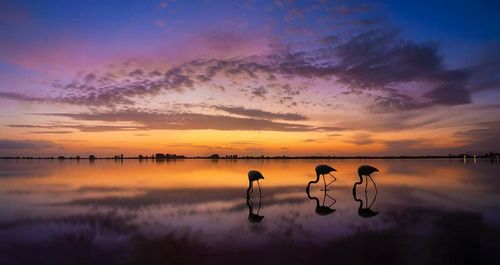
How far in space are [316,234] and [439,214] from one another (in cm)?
497

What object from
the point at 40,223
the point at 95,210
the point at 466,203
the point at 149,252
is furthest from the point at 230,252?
the point at 466,203

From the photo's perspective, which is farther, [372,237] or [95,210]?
[95,210]

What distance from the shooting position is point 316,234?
9.27 meters

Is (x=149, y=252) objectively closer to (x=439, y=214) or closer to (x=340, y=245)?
(x=340, y=245)

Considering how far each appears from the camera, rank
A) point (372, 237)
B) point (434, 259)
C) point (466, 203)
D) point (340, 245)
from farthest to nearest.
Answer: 1. point (466, 203)
2. point (372, 237)
3. point (340, 245)
4. point (434, 259)

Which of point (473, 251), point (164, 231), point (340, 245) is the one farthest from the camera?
point (164, 231)

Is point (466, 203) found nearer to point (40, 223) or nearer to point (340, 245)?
point (340, 245)

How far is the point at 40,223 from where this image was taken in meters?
10.9

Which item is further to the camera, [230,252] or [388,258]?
[230,252]

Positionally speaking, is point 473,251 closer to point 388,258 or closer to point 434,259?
point 434,259

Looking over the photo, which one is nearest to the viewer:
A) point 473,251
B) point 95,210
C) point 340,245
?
point 473,251

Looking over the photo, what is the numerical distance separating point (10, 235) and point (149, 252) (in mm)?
4095

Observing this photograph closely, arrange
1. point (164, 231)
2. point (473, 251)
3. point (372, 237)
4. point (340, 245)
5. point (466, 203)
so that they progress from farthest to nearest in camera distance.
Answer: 1. point (466, 203)
2. point (164, 231)
3. point (372, 237)
4. point (340, 245)
5. point (473, 251)

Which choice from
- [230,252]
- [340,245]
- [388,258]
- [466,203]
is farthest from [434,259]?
[466,203]
